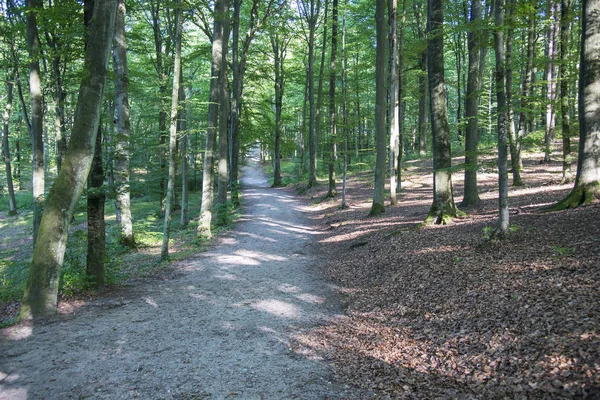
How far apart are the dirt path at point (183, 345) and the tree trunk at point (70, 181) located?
2.02 ft

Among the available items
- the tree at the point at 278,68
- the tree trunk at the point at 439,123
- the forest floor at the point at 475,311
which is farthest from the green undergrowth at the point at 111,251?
the tree at the point at 278,68

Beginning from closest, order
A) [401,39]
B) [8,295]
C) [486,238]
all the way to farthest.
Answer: [486,238] → [8,295] → [401,39]

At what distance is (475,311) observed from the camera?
17.5 feet

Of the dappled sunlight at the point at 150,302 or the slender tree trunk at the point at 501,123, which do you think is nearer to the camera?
the slender tree trunk at the point at 501,123

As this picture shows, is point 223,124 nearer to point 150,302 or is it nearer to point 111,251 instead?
point 111,251

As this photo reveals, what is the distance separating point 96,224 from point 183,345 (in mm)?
3960

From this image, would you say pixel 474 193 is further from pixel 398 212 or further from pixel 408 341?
pixel 408 341

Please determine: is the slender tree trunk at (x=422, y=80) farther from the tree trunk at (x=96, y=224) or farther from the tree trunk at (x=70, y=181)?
the tree trunk at (x=70, y=181)

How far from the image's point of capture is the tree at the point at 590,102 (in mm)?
7383

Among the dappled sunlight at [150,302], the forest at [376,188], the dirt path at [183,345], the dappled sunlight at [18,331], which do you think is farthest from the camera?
the dappled sunlight at [150,302]

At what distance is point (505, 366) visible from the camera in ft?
13.0

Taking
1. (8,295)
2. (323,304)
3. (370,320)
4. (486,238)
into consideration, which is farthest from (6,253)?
(486,238)

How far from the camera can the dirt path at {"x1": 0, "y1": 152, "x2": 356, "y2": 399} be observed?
14.1 feet

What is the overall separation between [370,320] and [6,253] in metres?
15.4
